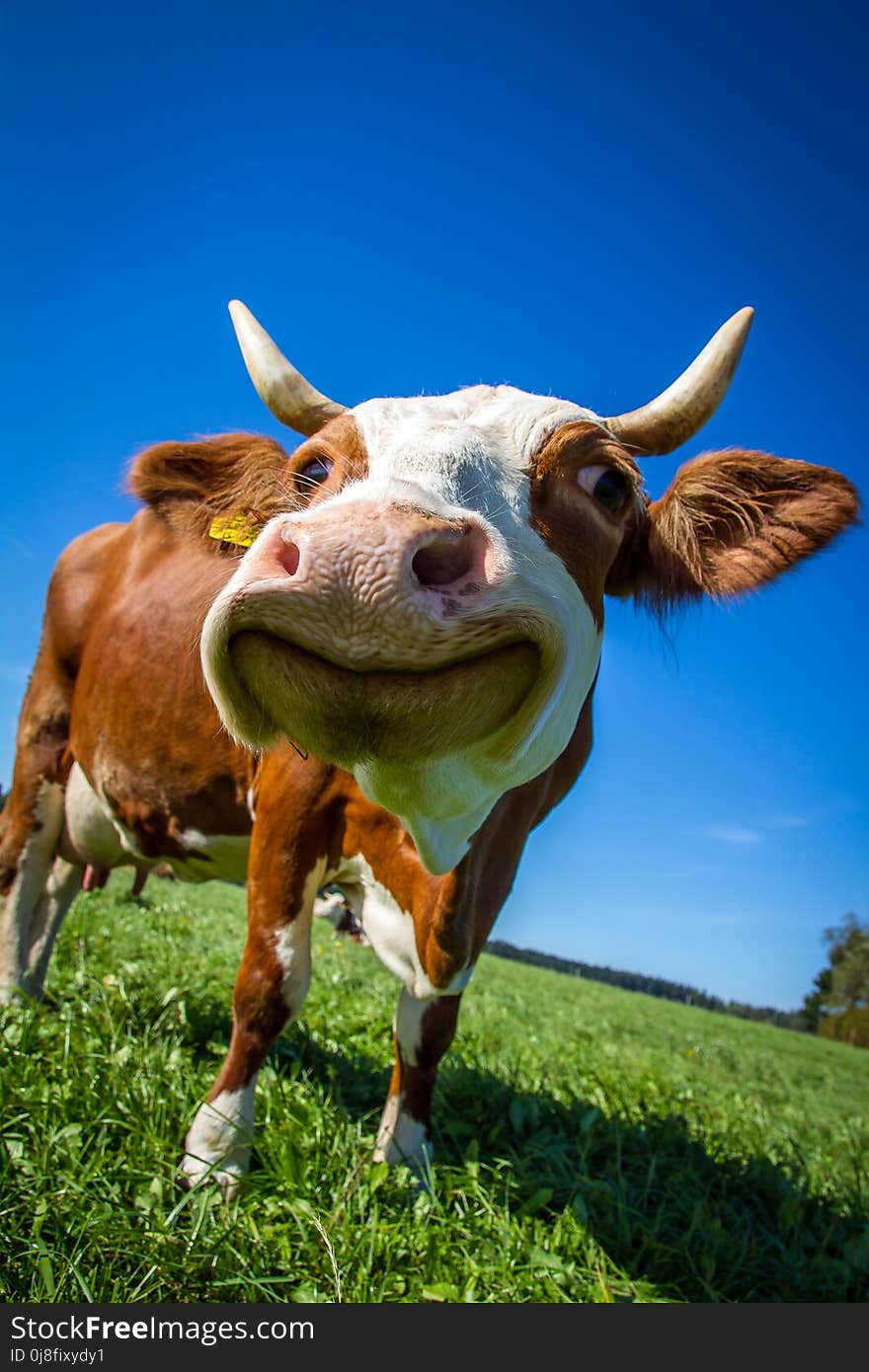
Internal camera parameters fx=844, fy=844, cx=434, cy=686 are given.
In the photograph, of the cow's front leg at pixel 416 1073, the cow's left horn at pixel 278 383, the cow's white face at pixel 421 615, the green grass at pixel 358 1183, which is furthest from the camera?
the cow's front leg at pixel 416 1073

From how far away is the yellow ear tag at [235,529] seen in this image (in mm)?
2744

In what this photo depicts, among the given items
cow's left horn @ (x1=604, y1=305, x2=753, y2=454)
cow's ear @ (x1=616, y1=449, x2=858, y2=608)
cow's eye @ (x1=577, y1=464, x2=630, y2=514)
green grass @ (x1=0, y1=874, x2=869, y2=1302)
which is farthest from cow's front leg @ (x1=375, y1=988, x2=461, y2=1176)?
cow's left horn @ (x1=604, y1=305, x2=753, y2=454)

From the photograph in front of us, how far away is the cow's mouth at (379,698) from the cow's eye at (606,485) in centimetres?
88

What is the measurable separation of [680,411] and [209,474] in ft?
5.95

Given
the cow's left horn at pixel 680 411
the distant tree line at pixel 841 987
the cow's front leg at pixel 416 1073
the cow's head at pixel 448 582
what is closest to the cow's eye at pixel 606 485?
the cow's head at pixel 448 582

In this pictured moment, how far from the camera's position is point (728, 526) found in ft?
9.84

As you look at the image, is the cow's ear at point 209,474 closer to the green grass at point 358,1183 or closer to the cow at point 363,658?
the cow at point 363,658

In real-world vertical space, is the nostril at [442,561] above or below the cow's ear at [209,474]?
below

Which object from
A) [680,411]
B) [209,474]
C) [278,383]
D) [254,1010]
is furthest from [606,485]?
[254,1010]

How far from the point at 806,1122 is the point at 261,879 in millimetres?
7575

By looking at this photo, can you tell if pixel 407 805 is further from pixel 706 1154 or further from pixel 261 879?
pixel 706 1154

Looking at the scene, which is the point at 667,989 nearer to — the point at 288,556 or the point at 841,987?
the point at 841,987

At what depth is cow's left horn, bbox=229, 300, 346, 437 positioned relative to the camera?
10.2 ft

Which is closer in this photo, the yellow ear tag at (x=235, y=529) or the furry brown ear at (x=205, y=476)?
the yellow ear tag at (x=235, y=529)
